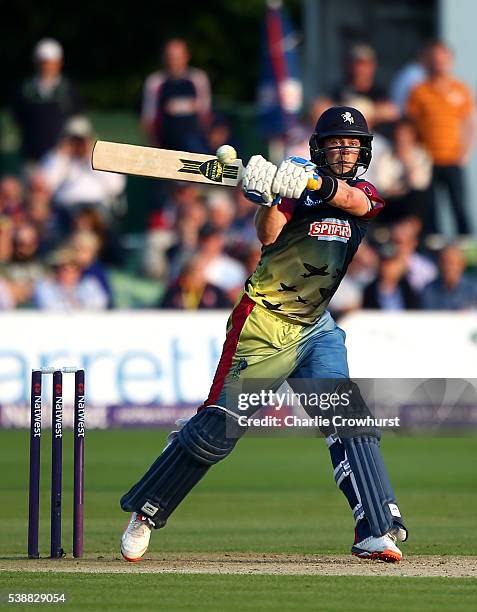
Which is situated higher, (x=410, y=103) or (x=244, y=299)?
(x=410, y=103)

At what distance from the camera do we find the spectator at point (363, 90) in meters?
16.5

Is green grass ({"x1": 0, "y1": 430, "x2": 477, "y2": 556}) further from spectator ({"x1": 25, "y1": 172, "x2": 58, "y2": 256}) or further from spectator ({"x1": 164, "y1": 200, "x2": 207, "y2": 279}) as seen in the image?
spectator ({"x1": 25, "y1": 172, "x2": 58, "y2": 256})

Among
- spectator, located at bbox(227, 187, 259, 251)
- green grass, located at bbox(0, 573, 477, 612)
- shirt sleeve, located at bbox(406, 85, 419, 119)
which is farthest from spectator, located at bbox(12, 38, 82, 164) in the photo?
green grass, located at bbox(0, 573, 477, 612)

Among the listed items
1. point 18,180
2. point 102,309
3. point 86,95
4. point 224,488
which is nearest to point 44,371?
point 224,488

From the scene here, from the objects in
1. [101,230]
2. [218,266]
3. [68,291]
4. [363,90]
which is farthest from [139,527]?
[363,90]

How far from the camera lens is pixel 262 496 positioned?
1044cm

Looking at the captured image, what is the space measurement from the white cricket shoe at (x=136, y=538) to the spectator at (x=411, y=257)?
828cm

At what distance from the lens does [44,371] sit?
7387 millimetres

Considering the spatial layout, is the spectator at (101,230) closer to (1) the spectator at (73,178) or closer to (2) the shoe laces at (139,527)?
(1) the spectator at (73,178)

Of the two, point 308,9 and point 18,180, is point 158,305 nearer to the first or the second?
point 18,180

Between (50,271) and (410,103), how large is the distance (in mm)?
4164

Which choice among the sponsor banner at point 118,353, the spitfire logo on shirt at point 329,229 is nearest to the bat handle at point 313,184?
the spitfire logo on shirt at point 329,229

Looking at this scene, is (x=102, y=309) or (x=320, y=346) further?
(x=102, y=309)

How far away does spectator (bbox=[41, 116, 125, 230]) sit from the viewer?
1670 centimetres
